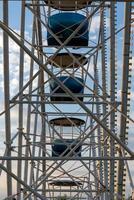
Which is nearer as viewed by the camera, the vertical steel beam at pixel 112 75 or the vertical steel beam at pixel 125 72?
the vertical steel beam at pixel 125 72

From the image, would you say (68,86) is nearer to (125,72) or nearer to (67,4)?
(67,4)

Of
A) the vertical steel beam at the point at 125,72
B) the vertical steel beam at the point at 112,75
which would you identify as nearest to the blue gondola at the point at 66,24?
the vertical steel beam at the point at 112,75

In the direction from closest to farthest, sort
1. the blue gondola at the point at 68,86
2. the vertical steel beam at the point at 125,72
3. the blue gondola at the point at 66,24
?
the vertical steel beam at the point at 125,72 < the blue gondola at the point at 66,24 < the blue gondola at the point at 68,86

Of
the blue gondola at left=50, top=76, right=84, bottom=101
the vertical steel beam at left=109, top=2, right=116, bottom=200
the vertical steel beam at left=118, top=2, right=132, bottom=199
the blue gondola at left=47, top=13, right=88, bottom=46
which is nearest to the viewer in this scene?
the vertical steel beam at left=118, top=2, right=132, bottom=199

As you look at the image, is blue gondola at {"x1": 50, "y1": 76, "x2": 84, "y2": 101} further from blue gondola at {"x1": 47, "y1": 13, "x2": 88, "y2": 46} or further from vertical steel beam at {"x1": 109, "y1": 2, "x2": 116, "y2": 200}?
blue gondola at {"x1": 47, "y1": 13, "x2": 88, "y2": 46}

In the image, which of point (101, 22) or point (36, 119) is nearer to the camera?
point (101, 22)

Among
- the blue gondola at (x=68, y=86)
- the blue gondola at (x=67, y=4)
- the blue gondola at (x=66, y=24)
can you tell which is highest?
the blue gondola at (x=67, y=4)

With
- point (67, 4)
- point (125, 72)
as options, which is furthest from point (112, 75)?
point (67, 4)

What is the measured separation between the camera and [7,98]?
1065 centimetres

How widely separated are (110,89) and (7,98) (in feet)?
10.3

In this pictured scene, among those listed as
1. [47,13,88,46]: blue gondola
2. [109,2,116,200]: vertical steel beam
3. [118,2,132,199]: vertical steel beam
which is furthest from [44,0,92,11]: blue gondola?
[118,2,132,199]: vertical steel beam

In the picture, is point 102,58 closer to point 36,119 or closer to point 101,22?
point 101,22

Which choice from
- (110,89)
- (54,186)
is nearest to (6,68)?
(110,89)

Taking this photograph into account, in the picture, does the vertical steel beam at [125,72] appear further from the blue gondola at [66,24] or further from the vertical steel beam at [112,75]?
the blue gondola at [66,24]
